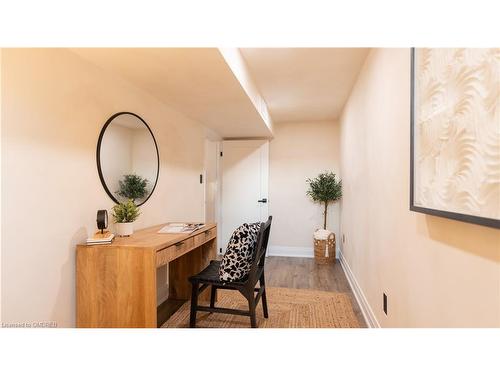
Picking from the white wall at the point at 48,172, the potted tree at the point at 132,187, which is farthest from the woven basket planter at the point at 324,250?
the white wall at the point at 48,172

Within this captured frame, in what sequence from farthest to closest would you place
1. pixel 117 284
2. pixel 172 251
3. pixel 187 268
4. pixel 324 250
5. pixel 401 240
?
1. pixel 324 250
2. pixel 187 268
3. pixel 172 251
4. pixel 117 284
5. pixel 401 240

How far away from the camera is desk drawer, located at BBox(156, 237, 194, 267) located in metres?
1.75

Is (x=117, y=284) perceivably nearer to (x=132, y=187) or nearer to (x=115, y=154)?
(x=132, y=187)

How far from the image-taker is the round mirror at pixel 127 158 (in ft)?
6.61

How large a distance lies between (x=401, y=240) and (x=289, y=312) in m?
1.42

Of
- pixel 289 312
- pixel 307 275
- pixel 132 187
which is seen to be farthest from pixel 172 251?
pixel 307 275

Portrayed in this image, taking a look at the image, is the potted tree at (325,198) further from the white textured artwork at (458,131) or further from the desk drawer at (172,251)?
the white textured artwork at (458,131)

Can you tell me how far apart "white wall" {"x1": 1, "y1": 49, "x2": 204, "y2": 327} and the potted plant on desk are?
0.10 m

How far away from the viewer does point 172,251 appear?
1.92m

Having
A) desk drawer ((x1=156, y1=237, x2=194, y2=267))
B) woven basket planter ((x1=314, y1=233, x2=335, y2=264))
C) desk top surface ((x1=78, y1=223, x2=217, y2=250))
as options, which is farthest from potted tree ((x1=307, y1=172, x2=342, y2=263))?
desk drawer ((x1=156, y1=237, x2=194, y2=267))

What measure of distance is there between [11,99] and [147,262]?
1.11 meters

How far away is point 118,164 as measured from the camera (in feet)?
7.07

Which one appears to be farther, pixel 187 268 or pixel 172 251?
pixel 187 268

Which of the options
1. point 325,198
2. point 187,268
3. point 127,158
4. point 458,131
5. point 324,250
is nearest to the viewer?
point 458,131
